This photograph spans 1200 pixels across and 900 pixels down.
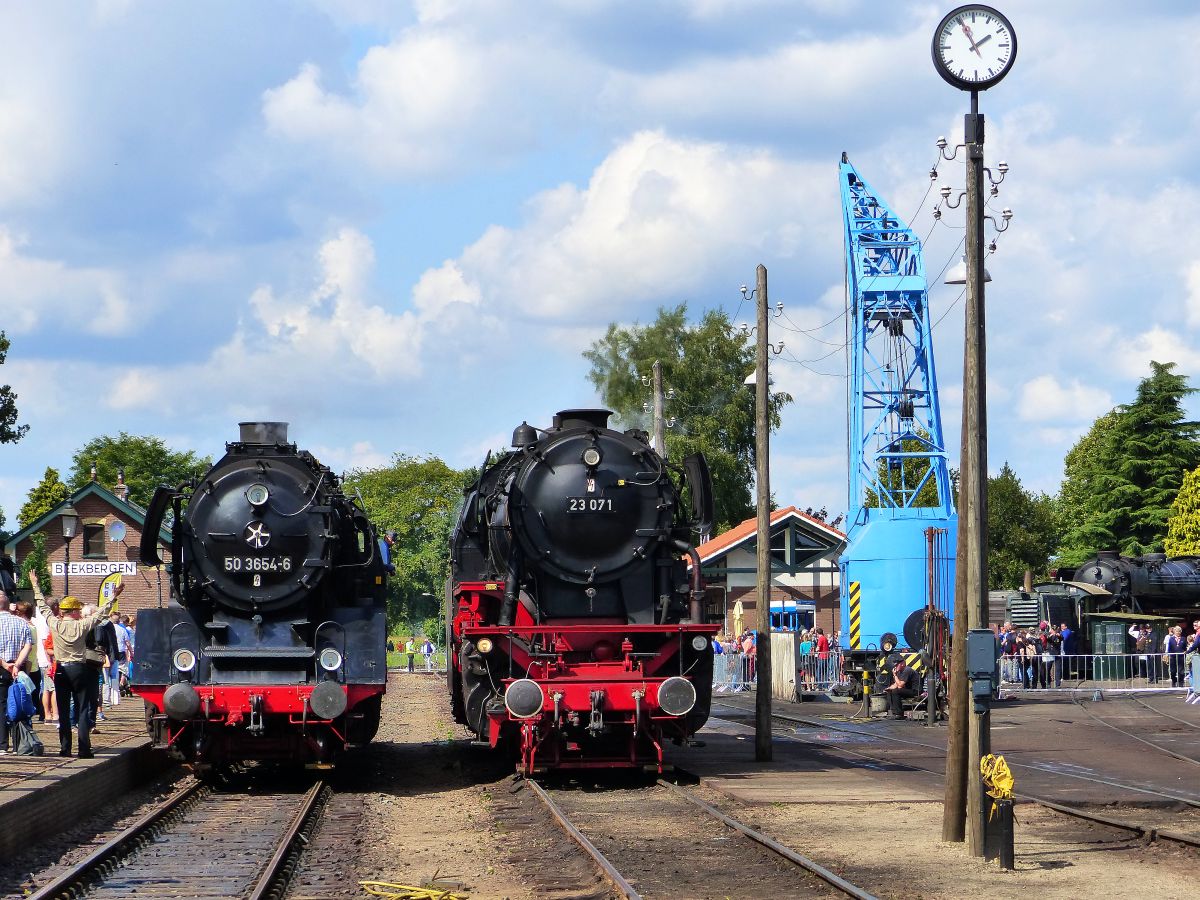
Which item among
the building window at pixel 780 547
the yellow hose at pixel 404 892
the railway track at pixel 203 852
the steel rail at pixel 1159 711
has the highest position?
the building window at pixel 780 547

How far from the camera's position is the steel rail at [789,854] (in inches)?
369

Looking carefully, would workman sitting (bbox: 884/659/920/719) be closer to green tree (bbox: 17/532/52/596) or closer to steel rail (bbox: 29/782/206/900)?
steel rail (bbox: 29/782/206/900)

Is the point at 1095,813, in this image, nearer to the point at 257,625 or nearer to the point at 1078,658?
the point at 257,625

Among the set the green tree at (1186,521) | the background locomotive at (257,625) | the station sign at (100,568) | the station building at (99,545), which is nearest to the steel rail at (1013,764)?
the background locomotive at (257,625)

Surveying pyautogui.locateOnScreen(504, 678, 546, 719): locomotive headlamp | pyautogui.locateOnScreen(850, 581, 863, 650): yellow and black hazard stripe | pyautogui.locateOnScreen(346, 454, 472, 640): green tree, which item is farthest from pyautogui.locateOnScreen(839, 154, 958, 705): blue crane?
pyautogui.locateOnScreen(346, 454, 472, 640): green tree

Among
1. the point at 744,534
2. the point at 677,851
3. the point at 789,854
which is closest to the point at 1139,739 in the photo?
the point at 677,851

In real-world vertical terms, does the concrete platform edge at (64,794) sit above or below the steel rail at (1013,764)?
above

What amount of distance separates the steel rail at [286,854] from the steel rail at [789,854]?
342 centimetres

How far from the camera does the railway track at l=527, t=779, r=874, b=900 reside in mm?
9867

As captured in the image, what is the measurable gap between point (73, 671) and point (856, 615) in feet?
74.0

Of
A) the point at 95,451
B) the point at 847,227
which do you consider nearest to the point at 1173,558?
the point at 847,227

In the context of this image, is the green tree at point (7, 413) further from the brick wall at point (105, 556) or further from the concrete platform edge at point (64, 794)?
the concrete platform edge at point (64, 794)

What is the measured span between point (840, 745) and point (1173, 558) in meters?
23.3

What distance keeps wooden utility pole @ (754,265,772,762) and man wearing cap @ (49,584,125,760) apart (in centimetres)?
758
